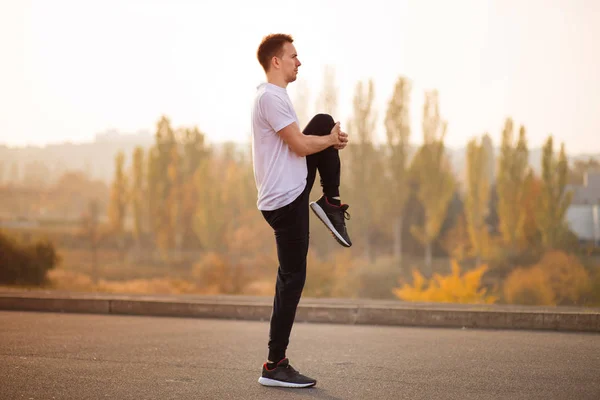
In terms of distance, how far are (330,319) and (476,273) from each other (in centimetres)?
4128

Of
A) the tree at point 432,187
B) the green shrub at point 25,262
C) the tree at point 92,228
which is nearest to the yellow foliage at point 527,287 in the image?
the tree at point 432,187

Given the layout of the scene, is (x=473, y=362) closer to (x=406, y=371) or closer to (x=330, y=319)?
(x=406, y=371)

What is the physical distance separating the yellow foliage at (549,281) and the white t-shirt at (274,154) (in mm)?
47585

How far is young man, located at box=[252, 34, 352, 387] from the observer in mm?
4145

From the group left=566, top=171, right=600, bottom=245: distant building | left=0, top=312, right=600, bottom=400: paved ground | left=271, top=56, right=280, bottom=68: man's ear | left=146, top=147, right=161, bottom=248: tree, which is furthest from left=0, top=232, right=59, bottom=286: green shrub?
left=566, top=171, right=600, bottom=245: distant building

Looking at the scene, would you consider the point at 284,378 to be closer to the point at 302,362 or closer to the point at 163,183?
the point at 302,362

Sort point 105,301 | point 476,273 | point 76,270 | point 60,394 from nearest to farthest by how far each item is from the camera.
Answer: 1. point 60,394
2. point 105,301
3. point 476,273
4. point 76,270

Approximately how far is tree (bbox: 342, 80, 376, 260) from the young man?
4799 cm

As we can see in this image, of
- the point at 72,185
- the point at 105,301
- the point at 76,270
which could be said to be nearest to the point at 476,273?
the point at 76,270

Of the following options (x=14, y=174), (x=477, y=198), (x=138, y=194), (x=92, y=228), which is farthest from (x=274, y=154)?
(x=14, y=174)

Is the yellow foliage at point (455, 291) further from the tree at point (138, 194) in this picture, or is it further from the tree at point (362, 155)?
the tree at point (138, 194)

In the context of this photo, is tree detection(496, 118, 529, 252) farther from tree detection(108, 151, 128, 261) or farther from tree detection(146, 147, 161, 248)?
tree detection(108, 151, 128, 261)

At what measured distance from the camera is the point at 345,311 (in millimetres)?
7598

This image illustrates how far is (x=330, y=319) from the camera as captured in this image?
302 inches
